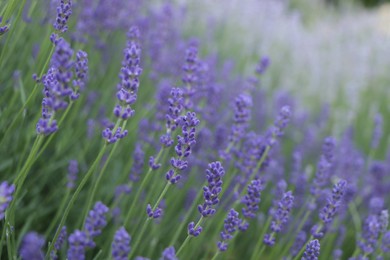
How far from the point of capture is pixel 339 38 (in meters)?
8.92

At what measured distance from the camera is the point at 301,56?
6809mm

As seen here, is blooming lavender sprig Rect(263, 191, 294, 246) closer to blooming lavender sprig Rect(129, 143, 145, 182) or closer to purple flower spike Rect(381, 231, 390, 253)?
purple flower spike Rect(381, 231, 390, 253)

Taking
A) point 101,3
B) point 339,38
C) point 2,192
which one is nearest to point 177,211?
point 101,3

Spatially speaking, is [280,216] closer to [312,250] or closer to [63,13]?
[312,250]

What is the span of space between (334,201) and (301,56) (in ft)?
17.1

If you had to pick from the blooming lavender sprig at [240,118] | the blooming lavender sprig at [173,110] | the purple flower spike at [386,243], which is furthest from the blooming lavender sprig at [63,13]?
the purple flower spike at [386,243]

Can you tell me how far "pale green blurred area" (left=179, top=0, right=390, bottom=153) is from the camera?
570 cm

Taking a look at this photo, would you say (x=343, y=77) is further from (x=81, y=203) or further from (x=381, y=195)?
(x=81, y=203)

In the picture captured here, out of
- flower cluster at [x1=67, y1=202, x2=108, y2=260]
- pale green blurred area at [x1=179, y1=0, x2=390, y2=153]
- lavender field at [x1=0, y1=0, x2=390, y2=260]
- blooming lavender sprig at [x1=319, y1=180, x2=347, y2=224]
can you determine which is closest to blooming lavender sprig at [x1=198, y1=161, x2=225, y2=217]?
lavender field at [x1=0, y1=0, x2=390, y2=260]

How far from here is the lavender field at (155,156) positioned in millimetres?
1524

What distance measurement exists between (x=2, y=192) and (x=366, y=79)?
6.01 meters

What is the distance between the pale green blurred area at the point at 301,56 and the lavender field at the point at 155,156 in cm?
12

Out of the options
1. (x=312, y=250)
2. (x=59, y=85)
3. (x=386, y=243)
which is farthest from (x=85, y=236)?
(x=386, y=243)

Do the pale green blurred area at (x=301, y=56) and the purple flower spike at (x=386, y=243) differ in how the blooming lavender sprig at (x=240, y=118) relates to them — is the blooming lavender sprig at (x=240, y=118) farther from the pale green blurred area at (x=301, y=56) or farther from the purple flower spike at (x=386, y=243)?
the pale green blurred area at (x=301, y=56)
